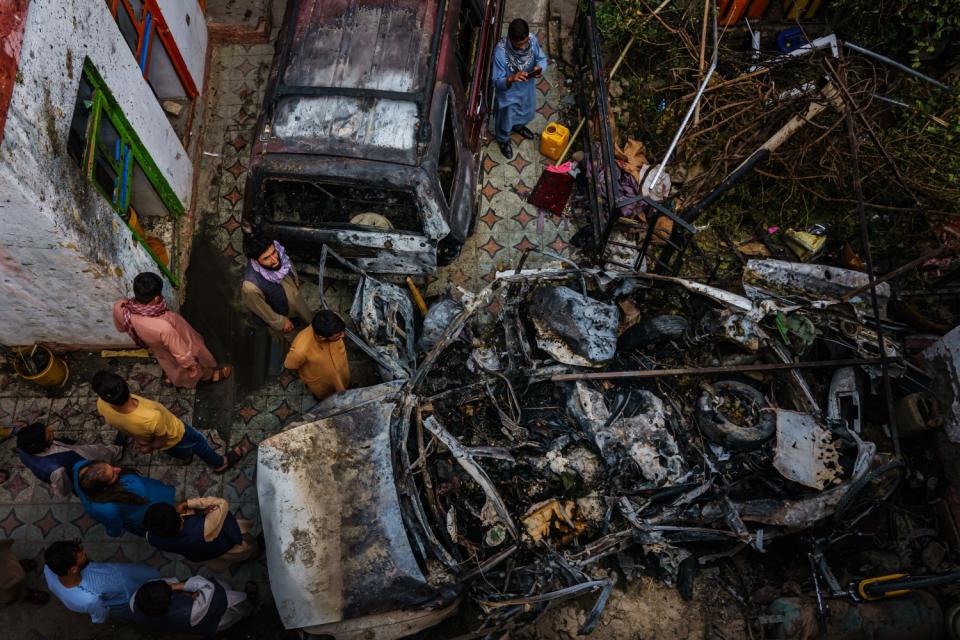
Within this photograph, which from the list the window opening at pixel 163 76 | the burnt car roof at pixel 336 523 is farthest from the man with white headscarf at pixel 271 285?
the window opening at pixel 163 76

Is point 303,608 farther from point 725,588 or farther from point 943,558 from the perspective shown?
point 943,558

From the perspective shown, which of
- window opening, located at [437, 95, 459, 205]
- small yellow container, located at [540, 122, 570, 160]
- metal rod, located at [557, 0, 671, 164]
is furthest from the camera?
metal rod, located at [557, 0, 671, 164]

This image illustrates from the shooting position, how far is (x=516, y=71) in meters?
6.37

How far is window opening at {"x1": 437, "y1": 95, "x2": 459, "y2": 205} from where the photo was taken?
5.64 metres

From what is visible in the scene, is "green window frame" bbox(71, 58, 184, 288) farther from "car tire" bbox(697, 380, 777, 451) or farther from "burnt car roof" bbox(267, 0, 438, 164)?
"car tire" bbox(697, 380, 777, 451)

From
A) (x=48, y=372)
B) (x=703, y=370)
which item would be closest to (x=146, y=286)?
(x=48, y=372)

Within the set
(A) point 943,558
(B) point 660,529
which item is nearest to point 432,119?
(B) point 660,529

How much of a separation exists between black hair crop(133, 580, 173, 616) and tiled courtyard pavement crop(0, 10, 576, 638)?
1.40 meters

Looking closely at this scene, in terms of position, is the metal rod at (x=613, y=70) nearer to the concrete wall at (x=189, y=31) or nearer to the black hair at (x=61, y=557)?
the concrete wall at (x=189, y=31)

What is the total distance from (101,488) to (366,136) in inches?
136

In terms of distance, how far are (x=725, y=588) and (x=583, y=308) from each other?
9.16 feet

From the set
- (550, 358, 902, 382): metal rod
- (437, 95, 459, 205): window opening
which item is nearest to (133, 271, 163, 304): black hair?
(437, 95, 459, 205): window opening

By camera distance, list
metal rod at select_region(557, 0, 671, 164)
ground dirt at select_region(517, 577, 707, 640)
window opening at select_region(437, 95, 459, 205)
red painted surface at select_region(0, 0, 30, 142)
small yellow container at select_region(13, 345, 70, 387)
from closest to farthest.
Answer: red painted surface at select_region(0, 0, 30, 142)
ground dirt at select_region(517, 577, 707, 640)
window opening at select_region(437, 95, 459, 205)
small yellow container at select_region(13, 345, 70, 387)
metal rod at select_region(557, 0, 671, 164)

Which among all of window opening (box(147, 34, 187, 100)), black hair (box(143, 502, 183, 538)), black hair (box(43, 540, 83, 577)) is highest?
window opening (box(147, 34, 187, 100))
